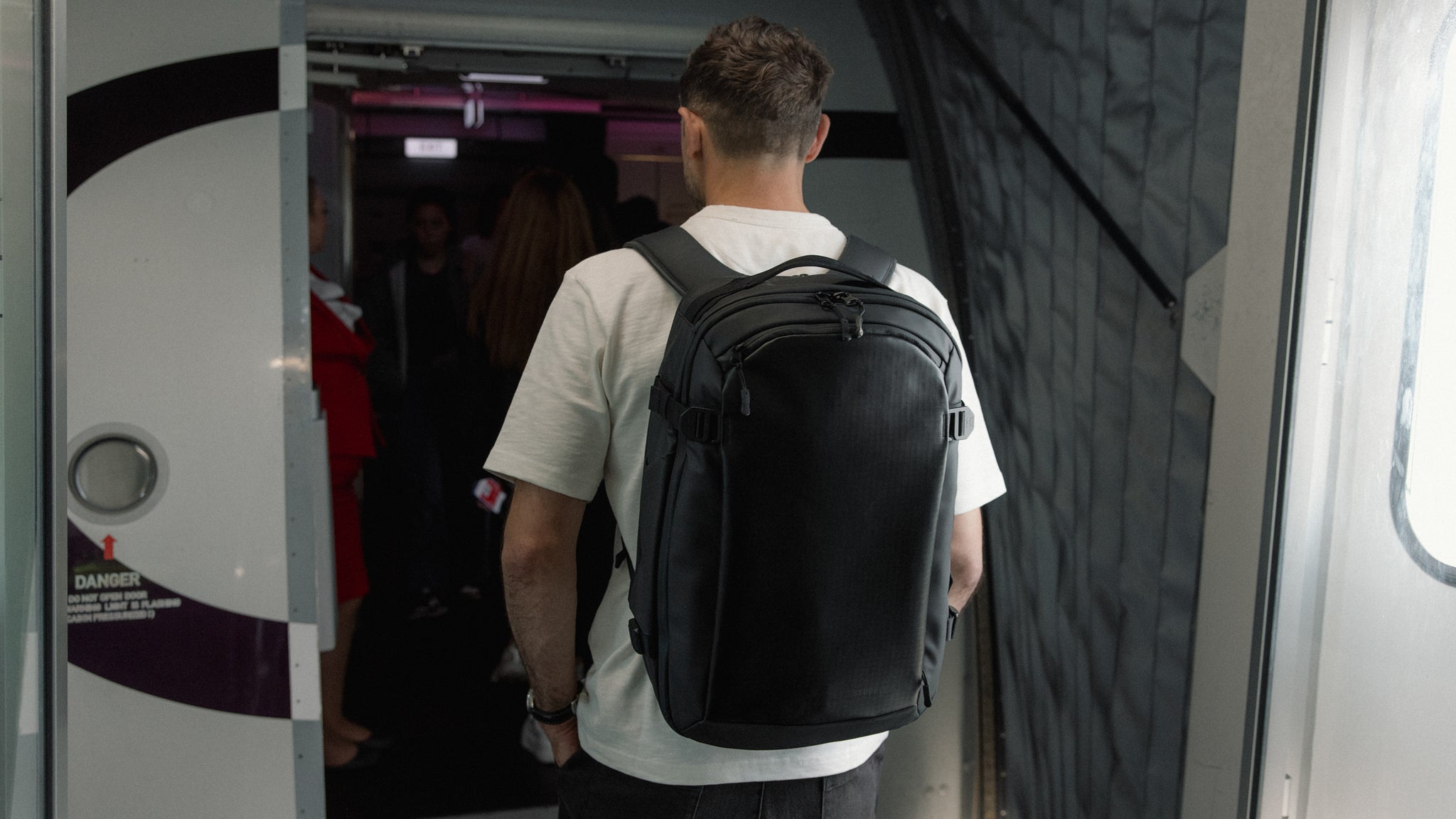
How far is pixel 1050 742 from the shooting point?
9.00 ft

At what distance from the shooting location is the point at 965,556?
1.58 metres

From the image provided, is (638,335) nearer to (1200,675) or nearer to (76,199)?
(1200,675)

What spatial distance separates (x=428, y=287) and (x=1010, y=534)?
3.08 m

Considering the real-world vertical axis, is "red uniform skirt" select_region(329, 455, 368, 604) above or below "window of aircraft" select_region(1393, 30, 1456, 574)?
below

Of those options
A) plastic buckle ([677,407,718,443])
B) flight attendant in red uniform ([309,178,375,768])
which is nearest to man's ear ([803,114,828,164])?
plastic buckle ([677,407,718,443])

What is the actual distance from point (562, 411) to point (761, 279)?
0.32 metres

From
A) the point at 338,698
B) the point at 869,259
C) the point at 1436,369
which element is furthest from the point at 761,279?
the point at 338,698

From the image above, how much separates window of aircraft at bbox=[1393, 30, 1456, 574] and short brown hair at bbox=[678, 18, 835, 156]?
32.4 inches

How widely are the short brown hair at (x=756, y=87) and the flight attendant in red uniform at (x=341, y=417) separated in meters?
2.11

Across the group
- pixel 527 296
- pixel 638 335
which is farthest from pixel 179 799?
pixel 638 335

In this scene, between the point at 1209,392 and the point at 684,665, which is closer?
the point at 684,665

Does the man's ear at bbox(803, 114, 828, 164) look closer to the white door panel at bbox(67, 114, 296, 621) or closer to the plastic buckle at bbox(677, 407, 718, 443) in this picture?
the plastic buckle at bbox(677, 407, 718, 443)

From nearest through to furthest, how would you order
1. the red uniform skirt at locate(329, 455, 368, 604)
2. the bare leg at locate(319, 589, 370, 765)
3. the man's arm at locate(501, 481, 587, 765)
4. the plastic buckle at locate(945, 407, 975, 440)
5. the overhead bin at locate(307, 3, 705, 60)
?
the plastic buckle at locate(945, 407, 975, 440) → the man's arm at locate(501, 481, 587, 765) → the overhead bin at locate(307, 3, 705, 60) → the red uniform skirt at locate(329, 455, 368, 604) → the bare leg at locate(319, 589, 370, 765)

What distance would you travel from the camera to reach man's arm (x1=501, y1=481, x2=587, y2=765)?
140 centimetres
